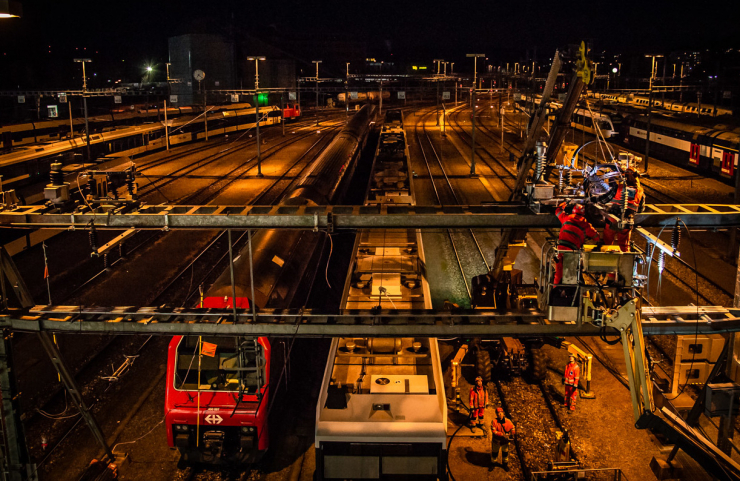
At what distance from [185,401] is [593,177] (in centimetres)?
882

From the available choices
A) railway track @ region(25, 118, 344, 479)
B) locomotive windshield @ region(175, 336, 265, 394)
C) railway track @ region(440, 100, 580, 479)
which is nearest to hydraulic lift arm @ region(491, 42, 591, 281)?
railway track @ region(440, 100, 580, 479)

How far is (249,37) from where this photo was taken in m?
83.9

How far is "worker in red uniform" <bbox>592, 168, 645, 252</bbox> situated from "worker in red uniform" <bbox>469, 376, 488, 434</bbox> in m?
6.86

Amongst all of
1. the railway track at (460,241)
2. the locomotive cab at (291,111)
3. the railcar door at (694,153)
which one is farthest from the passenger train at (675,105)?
the locomotive cab at (291,111)

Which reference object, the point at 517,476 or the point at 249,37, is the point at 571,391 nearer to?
the point at 517,476

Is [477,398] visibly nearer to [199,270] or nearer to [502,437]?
[502,437]

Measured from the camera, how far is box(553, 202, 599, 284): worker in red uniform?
7.57 meters

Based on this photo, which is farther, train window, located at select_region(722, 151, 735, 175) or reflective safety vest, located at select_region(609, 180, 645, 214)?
train window, located at select_region(722, 151, 735, 175)

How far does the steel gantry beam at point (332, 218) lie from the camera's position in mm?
8133

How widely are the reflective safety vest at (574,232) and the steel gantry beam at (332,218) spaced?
49 cm

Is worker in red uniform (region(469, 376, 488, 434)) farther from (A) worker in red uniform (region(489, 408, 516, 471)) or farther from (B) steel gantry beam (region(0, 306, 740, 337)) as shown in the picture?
(B) steel gantry beam (region(0, 306, 740, 337))

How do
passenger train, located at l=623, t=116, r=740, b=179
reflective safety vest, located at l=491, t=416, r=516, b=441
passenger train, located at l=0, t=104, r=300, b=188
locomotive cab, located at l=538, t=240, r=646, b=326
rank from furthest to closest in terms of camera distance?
passenger train, located at l=623, t=116, r=740, b=179, passenger train, located at l=0, t=104, r=300, b=188, reflective safety vest, located at l=491, t=416, r=516, b=441, locomotive cab, located at l=538, t=240, r=646, b=326

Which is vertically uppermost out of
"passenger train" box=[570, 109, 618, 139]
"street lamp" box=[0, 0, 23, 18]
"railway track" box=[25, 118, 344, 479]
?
"street lamp" box=[0, 0, 23, 18]

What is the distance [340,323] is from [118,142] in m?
38.3
